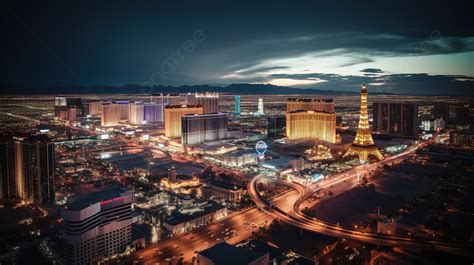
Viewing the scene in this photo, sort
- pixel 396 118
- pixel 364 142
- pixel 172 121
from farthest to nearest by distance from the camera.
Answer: pixel 396 118 → pixel 172 121 → pixel 364 142

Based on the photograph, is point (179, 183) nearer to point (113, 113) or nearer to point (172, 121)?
point (172, 121)

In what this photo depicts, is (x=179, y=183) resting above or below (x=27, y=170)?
below

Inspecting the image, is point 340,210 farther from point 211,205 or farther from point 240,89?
point 240,89

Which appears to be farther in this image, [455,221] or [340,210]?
[340,210]

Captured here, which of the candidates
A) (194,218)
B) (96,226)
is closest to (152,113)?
(194,218)

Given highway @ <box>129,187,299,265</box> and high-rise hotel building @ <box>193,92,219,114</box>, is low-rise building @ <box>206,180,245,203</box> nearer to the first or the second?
highway @ <box>129,187,299,265</box>

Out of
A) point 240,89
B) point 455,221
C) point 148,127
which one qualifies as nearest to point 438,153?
point 455,221
